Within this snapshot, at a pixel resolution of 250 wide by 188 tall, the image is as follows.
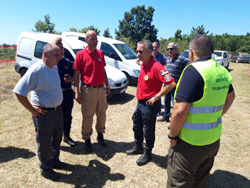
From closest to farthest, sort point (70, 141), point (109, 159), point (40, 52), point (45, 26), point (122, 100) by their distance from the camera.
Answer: point (109, 159) < point (70, 141) < point (40, 52) < point (122, 100) < point (45, 26)

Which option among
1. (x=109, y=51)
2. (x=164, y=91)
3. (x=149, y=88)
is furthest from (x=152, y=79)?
(x=109, y=51)

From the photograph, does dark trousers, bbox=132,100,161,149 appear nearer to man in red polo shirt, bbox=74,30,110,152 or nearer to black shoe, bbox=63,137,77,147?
man in red polo shirt, bbox=74,30,110,152

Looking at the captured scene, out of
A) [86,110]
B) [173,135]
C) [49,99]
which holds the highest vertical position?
[49,99]

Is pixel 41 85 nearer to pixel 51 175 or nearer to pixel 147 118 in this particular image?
pixel 51 175

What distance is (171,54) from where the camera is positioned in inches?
165

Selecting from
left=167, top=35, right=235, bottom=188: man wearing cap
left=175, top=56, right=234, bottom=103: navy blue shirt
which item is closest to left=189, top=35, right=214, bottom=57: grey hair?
left=167, top=35, right=235, bottom=188: man wearing cap

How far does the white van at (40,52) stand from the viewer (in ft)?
19.0

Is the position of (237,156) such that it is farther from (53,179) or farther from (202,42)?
(53,179)

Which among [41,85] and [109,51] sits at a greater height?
[109,51]

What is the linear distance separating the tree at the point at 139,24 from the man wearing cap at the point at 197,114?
53.1 m

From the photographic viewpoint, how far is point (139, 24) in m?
52.0

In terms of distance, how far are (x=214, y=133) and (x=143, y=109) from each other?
1.25m

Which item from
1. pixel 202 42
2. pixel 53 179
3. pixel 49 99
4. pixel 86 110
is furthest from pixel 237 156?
pixel 49 99

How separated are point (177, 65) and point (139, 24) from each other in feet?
171
